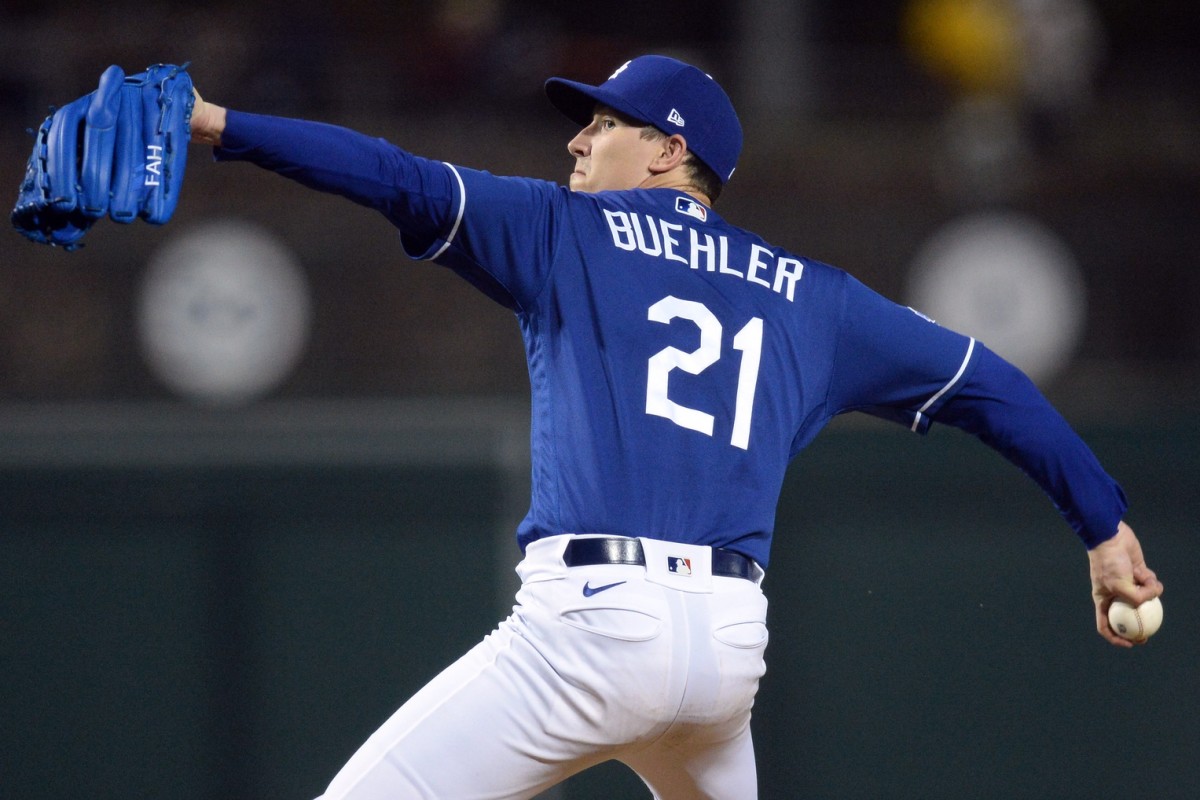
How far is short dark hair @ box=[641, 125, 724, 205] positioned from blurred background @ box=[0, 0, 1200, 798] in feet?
8.89

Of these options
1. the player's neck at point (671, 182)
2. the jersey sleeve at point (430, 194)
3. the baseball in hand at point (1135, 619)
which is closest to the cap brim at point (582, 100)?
the player's neck at point (671, 182)

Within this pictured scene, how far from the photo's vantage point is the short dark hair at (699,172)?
3094mm

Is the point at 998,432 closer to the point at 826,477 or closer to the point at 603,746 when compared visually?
the point at 603,746

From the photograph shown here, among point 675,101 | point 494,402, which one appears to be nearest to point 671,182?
point 675,101

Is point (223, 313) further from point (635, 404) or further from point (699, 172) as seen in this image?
point (635, 404)

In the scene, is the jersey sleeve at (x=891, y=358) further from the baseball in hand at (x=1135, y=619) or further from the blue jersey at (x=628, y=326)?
the baseball in hand at (x=1135, y=619)

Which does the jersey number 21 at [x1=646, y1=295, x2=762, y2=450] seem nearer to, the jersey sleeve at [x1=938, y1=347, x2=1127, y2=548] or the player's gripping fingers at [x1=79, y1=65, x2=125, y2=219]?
the jersey sleeve at [x1=938, y1=347, x2=1127, y2=548]

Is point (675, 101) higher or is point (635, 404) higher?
point (675, 101)

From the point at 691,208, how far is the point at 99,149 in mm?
1108

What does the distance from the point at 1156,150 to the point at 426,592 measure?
6.59m

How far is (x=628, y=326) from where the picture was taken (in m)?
2.77

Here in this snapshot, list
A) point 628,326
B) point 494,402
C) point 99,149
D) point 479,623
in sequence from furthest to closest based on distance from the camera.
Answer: point 494,402, point 479,623, point 628,326, point 99,149

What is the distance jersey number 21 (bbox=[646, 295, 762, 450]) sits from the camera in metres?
2.76

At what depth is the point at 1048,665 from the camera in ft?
18.6
